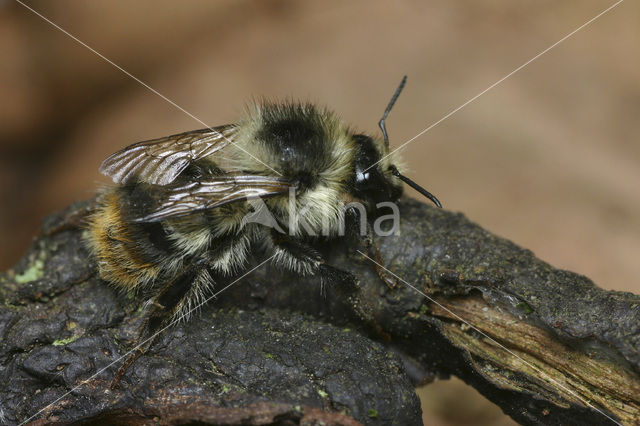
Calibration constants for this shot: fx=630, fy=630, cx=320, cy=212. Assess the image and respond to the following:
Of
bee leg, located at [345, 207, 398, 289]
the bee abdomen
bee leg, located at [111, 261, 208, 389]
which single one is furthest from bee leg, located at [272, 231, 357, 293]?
the bee abdomen

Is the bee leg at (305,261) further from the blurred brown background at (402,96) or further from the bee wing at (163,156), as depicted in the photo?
the blurred brown background at (402,96)

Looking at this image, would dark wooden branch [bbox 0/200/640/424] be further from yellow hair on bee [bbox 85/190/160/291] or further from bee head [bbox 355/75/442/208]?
bee head [bbox 355/75/442/208]

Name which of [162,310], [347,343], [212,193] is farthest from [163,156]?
[347,343]

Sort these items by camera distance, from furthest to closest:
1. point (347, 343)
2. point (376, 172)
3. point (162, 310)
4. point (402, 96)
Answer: point (402, 96), point (376, 172), point (162, 310), point (347, 343)

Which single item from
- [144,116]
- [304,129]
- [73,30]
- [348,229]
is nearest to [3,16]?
[73,30]

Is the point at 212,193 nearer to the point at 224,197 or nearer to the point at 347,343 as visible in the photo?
the point at 224,197

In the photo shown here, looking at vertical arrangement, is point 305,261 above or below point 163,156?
below
